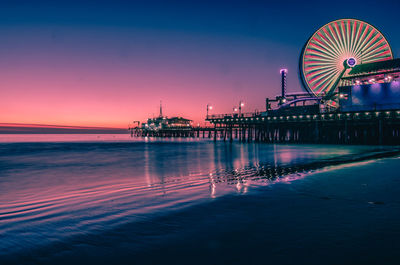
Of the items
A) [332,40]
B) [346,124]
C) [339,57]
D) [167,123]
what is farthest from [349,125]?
[167,123]

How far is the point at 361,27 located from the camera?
4922 cm

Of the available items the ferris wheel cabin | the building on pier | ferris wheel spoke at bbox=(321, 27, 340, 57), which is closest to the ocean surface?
the ferris wheel cabin

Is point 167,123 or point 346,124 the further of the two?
point 167,123

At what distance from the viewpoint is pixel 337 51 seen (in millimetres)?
50375

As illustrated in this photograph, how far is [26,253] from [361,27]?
58432 mm

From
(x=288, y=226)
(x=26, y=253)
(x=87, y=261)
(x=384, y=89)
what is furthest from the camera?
(x=384, y=89)

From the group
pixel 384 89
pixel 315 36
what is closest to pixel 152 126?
pixel 315 36

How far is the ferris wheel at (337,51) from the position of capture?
49344 millimetres

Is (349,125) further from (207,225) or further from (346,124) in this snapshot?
(207,225)

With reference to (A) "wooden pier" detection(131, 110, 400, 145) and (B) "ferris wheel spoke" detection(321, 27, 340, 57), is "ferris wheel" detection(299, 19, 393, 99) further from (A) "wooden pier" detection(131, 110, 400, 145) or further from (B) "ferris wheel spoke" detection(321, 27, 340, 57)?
(A) "wooden pier" detection(131, 110, 400, 145)

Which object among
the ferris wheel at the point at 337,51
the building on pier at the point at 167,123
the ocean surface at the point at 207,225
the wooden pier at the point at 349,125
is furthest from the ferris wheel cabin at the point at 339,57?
the building on pier at the point at 167,123

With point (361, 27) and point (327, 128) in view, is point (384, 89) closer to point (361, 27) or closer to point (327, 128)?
point (327, 128)

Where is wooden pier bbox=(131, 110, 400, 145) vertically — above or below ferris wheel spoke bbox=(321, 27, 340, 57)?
below

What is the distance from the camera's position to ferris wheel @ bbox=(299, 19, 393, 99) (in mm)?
49344
